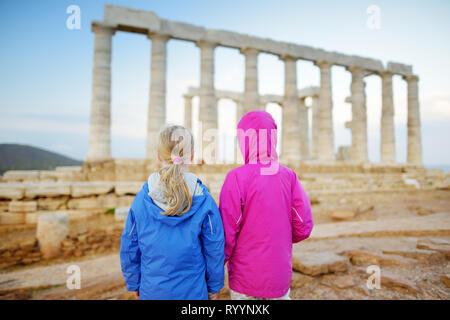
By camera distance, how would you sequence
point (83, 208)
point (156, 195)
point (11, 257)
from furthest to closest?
point (83, 208)
point (11, 257)
point (156, 195)

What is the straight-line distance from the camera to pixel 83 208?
9070 mm

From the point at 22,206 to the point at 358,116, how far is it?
22038 millimetres

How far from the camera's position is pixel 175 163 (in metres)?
1.92

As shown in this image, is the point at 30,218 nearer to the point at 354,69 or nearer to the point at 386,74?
the point at 354,69

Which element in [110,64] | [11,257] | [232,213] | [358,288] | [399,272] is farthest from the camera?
[110,64]

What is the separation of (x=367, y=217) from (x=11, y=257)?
10167 millimetres

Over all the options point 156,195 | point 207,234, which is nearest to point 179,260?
point 207,234

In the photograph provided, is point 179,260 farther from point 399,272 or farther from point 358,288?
point 399,272

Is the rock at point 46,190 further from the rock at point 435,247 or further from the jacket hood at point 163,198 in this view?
the rock at point 435,247

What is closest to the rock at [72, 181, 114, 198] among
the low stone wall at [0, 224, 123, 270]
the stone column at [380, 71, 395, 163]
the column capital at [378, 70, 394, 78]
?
the low stone wall at [0, 224, 123, 270]

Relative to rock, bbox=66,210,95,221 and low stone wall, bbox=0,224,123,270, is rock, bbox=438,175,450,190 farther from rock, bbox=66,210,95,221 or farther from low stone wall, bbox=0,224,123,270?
rock, bbox=66,210,95,221

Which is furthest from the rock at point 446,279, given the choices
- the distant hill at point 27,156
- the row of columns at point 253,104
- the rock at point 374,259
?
the distant hill at point 27,156

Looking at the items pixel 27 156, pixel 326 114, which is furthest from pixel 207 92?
pixel 27 156
